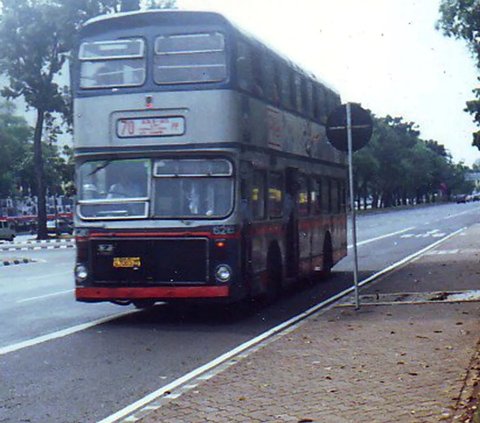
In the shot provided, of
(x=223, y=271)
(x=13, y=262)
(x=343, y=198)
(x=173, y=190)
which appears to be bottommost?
(x=13, y=262)

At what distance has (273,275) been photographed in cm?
1594

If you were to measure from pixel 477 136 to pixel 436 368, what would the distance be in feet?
109

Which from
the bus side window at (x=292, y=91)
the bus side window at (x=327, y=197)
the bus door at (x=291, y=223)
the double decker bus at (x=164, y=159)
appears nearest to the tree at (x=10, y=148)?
the bus side window at (x=327, y=197)

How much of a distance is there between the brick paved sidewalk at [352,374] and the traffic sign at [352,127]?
99.0 inches

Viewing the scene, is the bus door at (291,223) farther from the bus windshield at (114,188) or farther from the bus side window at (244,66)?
the bus windshield at (114,188)

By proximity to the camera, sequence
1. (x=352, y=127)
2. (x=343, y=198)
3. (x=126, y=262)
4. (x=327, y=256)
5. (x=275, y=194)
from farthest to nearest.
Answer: (x=343, y=198) < (x=327, y=256) < (x=275, y=194) < (x=352, y=127) < (x=126, y=262)

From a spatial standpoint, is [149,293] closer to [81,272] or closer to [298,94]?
[81,272]

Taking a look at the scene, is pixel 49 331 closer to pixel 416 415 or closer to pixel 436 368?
pixel 436 368

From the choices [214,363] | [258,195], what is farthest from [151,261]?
[214,363]

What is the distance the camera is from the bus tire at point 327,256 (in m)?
20.9

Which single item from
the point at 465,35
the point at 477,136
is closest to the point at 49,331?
the point at 465,35

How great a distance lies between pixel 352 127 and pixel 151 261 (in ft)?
12.2

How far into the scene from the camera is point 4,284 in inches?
917

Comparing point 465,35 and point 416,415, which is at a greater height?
point 465,35
